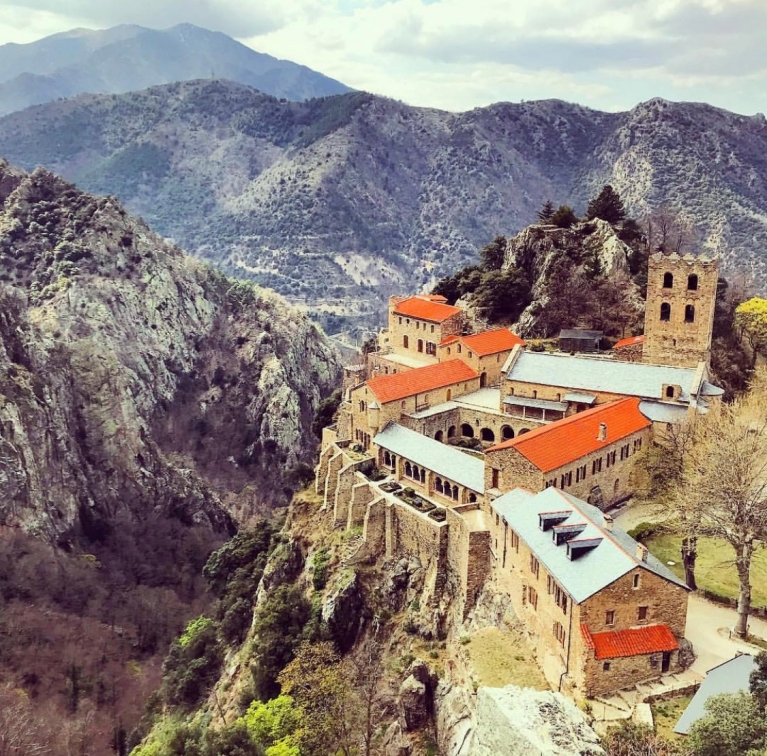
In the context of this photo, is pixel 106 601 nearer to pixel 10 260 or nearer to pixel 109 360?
pixel 109 360

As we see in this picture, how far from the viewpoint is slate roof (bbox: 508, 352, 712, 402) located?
4981 centimetres

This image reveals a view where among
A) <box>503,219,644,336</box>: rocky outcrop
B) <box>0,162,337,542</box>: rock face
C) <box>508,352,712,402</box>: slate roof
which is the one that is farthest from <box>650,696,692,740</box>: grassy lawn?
<box>0,162,337,542</box>: rock face

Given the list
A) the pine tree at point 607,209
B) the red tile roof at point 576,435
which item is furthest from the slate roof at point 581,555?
the pine tree at point 607,209

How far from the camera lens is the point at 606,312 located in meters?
67.6

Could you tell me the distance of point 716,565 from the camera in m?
38.0

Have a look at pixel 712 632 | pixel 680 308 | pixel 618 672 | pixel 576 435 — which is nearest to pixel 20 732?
pixel 618 672

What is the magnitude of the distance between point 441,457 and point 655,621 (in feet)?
63.0

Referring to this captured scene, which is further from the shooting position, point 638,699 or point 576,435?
point 576,435

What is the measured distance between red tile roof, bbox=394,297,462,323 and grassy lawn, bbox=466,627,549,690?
34.6m

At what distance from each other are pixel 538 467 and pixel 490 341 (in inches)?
959

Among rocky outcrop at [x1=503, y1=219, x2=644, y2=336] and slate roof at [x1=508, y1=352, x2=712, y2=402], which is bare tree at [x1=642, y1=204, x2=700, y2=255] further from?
slate roof at [x1=508, y1=352, x2=712, y2=402]

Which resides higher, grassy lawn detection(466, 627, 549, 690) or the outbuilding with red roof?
the outbuilding with red roof

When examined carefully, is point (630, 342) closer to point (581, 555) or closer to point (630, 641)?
point (581, 555)

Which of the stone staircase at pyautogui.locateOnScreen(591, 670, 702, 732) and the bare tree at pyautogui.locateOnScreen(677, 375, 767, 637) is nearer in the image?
the stone staircase at pyautogui.locateOnScreen(591, 670, 702, 732)
